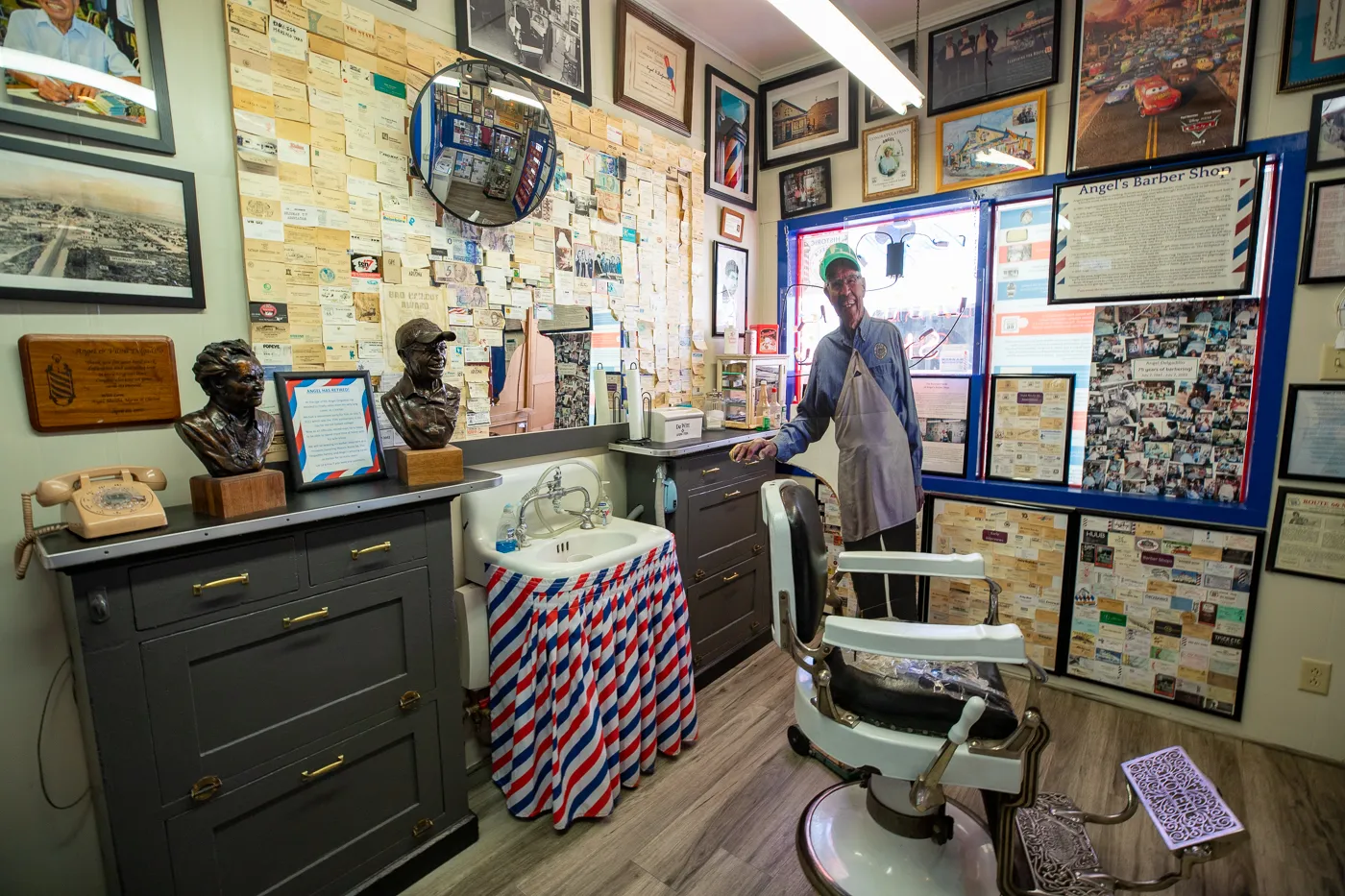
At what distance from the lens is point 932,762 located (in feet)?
4.83

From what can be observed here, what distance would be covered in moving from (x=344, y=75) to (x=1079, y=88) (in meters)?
2.88

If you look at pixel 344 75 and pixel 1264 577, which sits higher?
pixel 344 75

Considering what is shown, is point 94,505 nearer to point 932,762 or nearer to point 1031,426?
Result: point 932,762

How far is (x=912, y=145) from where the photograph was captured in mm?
3072

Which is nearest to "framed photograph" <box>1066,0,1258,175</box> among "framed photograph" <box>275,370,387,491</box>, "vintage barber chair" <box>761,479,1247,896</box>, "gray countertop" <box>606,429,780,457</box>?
"gray countertop" <box>606,429,780,457</box>

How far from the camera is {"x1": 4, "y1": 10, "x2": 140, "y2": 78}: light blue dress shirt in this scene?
1.35 metres

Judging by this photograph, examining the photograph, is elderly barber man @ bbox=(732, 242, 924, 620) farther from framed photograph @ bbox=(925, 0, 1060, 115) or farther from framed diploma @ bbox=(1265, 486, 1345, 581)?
framed diploma @ bbox=(1265, 486, 1345, 581)

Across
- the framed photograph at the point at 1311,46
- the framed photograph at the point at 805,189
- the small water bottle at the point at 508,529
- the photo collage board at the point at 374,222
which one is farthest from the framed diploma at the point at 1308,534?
the small water bottle at the point at 508,529

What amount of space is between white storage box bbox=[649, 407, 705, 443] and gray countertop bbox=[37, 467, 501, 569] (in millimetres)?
1018

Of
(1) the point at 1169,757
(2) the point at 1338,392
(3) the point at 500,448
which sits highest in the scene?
(2) the point at 1338,392

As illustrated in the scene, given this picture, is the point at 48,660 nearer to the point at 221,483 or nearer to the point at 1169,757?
the point at 221,483

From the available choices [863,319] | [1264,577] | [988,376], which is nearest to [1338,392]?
[1264,577]

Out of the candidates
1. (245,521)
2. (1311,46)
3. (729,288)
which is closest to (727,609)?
(729,288)

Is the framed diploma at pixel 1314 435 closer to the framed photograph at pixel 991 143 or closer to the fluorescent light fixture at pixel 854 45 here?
the framed photograph at pixel 991 143
